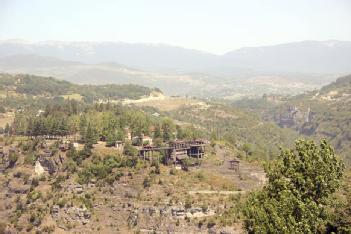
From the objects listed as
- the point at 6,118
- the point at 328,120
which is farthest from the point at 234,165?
the point at 328,120

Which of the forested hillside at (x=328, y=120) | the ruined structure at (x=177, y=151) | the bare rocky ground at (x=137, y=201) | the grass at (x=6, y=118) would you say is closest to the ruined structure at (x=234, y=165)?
the bare rocky ground at (x=137, y=201)

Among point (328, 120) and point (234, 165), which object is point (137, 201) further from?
point (328, 120)

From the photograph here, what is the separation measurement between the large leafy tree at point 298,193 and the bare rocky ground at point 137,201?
1025 inches

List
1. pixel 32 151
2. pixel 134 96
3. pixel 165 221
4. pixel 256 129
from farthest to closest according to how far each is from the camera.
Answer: pixel 134 96 → pixel 256 129 → pixel 32 151 → pixel 165 221

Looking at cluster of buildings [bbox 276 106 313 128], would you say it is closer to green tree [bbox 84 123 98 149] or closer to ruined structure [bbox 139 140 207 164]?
ruined structure [bbox 139 140 207 164]

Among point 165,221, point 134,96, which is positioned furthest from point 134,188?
point 134,96

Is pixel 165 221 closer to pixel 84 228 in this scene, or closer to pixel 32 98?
pixel 84 228

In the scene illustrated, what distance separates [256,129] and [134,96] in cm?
5612

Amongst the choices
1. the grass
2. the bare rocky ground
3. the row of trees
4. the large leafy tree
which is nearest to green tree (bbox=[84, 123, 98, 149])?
the row of trees

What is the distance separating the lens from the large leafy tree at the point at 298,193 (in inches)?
1289

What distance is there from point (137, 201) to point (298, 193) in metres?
38.6

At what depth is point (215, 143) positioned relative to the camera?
3346 inches

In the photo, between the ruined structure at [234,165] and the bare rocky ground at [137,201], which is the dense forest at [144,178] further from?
the ruined structure at [234,165]

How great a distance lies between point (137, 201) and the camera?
69.9 metres
